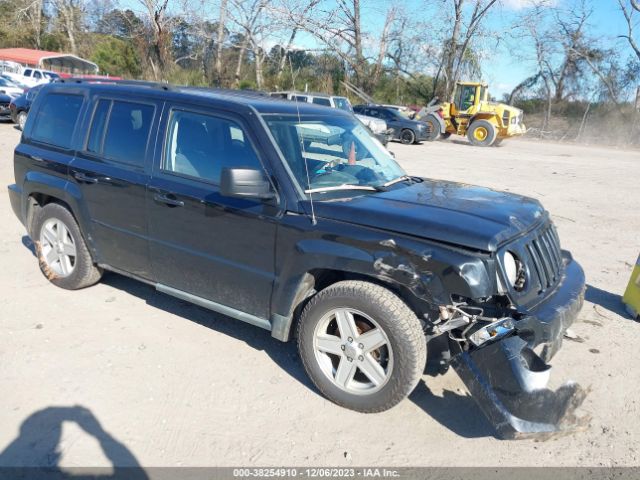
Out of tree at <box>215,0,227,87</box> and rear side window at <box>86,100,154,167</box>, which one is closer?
rear side window at <box>86,100,154,167</box>

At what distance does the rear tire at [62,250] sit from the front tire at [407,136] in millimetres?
20070

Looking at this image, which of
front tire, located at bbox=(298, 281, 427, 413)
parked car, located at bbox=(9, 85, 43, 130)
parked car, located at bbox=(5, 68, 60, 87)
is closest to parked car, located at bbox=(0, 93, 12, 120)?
parked car, located at bbox=(9, 85, 43, 130)

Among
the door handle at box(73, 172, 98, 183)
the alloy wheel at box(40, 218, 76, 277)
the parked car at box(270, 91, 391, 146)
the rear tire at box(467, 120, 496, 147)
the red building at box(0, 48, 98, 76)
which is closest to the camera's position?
the door handle at box(73, 172, 98, 183)

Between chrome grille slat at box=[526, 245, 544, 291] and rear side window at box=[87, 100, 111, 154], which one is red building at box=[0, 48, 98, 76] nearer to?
rear side window at box=[87, 100, 111, 154]

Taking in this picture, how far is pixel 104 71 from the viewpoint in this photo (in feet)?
145

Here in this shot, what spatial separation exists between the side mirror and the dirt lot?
1.30 m

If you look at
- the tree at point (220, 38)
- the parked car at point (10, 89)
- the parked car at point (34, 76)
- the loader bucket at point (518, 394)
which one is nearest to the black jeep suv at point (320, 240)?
the loader bucket at point (518, 394)

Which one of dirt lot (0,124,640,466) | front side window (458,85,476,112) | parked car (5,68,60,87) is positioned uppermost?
front side window (458,85,476,112)

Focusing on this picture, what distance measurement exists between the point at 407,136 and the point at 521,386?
21745 mm

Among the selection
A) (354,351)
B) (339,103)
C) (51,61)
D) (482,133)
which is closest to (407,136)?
(482,133)

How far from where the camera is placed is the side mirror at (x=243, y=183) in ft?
10.9

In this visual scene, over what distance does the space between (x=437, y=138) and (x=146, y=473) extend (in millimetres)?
26052

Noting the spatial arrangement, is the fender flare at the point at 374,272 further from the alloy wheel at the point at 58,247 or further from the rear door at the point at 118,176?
the alloy wheel at the point at 58,247

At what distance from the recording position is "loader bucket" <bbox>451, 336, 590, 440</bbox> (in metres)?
2.88
